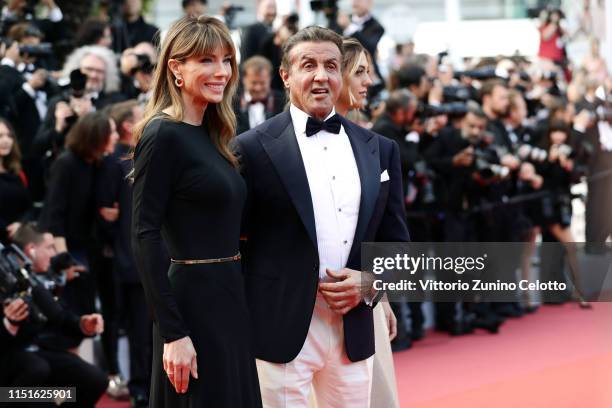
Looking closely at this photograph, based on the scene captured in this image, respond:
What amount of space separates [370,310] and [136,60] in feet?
14.2

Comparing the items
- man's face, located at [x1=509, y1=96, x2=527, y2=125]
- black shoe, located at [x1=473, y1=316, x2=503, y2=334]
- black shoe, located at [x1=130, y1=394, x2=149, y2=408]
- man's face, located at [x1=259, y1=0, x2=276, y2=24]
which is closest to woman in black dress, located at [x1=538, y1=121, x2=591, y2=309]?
man's face, located at [x1=509, y1=96, x2=527, y2=125]

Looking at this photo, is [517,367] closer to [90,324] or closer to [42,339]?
[90,324]

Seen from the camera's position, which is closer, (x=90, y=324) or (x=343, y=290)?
(x=343, y=290)

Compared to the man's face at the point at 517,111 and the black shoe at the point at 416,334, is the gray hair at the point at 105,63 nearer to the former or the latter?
the black shoe at the point at 416,334

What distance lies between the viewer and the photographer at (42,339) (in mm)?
5098

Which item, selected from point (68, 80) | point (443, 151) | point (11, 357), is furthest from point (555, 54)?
point (11, 357)

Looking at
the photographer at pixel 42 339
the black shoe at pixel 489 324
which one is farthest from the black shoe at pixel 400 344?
the photographer at pixel 42 339

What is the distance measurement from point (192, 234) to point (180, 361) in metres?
0.34

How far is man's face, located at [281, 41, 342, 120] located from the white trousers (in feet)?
1.95

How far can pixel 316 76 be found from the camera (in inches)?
135

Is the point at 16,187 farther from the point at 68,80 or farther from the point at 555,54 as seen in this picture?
the point at 555,54

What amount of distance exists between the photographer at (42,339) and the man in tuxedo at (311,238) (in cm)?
198

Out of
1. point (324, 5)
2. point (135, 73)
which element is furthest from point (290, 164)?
point (324, 5)

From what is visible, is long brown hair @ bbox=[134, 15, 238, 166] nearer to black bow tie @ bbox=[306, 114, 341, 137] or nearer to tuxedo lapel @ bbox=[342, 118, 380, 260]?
black bow tie @ bbox=[306, 114, 341, 137]
